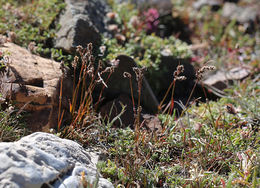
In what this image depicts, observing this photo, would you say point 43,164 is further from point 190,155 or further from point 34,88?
point 190,155

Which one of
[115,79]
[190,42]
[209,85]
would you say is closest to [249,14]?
[190,42]

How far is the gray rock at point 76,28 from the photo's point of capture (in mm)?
4164

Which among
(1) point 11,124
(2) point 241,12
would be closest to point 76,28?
(1) point 11,124

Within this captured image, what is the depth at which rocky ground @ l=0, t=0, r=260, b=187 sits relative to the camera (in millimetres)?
2666

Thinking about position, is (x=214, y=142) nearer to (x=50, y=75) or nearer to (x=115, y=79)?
(x=115, y=79)

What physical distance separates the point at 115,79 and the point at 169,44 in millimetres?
2083

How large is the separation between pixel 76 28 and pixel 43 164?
7.76 ft

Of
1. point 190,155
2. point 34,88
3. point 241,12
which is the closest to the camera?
point 190,155

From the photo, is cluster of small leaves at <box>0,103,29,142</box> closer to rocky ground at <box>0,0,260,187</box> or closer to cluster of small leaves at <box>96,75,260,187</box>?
rocky ground at <box>0,0,260,187</box>

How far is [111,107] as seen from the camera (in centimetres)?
389

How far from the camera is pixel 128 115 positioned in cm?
382

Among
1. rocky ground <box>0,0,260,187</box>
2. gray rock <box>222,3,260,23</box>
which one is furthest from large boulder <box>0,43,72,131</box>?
gray rock <box>222,3,260,23</box>

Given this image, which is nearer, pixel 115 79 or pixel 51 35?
pixel 115 79

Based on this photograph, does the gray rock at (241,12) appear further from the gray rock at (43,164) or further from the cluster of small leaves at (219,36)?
the gray rock at (43,164)
